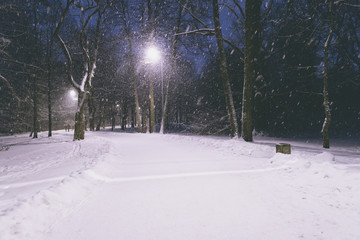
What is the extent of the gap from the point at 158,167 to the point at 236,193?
284cm

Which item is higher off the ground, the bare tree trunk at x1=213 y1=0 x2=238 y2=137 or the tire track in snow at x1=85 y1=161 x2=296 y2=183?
the bare tree trunk at x1=213 y1=0 x2=238 y2=137

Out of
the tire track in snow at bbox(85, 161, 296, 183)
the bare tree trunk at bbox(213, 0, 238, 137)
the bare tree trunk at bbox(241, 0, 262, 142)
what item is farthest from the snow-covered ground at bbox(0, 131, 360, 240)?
the bare tree trunk at bbox(213, 0, 238, 137)

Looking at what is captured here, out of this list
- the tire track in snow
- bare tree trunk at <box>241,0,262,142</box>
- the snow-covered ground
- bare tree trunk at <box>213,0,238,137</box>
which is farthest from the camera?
bare tree trunk at <box>213,0,238,137</box>

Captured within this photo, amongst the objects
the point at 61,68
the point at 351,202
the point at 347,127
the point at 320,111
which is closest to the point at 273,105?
the point at 320,111

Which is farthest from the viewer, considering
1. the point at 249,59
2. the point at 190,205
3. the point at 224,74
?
the point at 224,74

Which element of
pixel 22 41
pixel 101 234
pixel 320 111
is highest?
pixel 22 41

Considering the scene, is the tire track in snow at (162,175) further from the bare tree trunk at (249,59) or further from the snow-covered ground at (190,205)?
the bare tree trunk at (249,59)

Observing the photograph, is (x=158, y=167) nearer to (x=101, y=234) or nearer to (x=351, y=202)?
(x=101, y=234)

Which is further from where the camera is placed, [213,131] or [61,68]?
[61,68]

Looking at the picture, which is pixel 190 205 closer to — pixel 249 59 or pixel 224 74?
pixel 249 59

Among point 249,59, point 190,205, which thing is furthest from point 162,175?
point 249,59

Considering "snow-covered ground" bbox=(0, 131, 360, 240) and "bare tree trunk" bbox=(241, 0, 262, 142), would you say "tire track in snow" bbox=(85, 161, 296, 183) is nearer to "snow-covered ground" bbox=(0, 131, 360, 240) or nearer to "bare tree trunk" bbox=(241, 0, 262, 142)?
"snow-covered ground" bbox=(0, 131, 360, 240)

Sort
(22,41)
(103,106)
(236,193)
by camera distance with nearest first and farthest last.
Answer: (236,193), (22,41), (103,106)

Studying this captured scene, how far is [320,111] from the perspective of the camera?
933 inches
